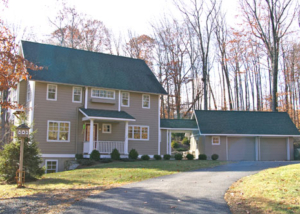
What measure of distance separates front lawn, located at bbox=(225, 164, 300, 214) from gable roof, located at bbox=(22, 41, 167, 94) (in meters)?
15.2

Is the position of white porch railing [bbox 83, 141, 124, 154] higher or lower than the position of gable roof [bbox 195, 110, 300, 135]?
lower

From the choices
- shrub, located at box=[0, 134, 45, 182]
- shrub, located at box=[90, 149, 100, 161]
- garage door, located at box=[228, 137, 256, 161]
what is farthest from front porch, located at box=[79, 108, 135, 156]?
garage door, located at box=[228, 137, 256, 161]

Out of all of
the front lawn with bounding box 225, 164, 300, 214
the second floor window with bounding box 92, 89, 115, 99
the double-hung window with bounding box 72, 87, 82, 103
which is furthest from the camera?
the second floor window with bounding box 92, 89, 115, 99

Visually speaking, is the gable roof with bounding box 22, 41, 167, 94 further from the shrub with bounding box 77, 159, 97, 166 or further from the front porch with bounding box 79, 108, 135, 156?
the shrub with bounding box 77, 159, 97, 166

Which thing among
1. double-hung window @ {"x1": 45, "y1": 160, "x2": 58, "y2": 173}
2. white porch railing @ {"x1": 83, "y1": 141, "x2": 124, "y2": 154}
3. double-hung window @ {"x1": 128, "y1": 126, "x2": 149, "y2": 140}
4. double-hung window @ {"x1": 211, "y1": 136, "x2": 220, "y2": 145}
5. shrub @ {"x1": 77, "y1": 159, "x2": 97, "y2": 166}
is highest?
double-hung window @ {"x1": 128, "y1": 126, "x2": 149, "y2": 140}

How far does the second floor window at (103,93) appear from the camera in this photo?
2339cm

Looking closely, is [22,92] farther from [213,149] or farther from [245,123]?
[245,123]

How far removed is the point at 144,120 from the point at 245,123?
9317mm

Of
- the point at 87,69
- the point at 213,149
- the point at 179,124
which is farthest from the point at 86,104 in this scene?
the point at 213,149

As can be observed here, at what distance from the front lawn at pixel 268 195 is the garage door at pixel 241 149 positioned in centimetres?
1620

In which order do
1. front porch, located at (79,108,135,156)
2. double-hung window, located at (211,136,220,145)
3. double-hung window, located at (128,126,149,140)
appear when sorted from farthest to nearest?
double-hung window, located at (211,136,220,145), double-hung window, located at (128,126,149,140), front porch, located at (79,108,135,156)

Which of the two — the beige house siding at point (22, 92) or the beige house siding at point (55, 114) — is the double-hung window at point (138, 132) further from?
the beige house siding at point (22, 92)

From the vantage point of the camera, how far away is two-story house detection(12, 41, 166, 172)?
21328 millimetres

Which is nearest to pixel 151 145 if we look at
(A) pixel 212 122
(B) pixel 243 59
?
(A) pixel 212 122
